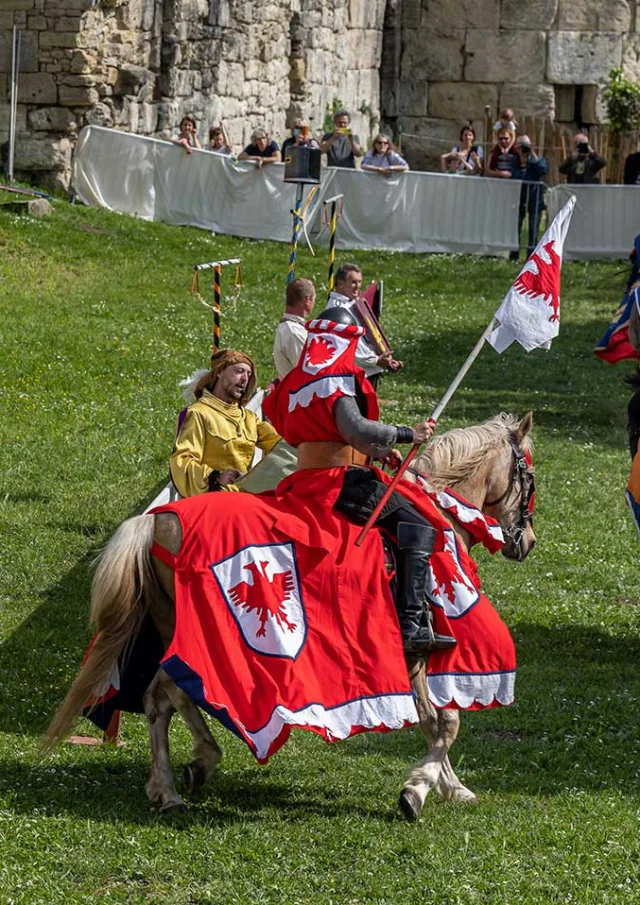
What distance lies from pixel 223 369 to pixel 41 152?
51.6ft

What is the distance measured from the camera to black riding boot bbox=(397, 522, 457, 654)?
673cm

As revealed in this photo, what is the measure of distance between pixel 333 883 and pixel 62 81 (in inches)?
773

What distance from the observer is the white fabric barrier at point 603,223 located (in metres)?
25.8

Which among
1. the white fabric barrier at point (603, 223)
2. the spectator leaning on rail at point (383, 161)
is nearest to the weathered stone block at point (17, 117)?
the spectator leaning on rail at point (383, 161)

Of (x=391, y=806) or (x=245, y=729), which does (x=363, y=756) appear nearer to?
(x=391, y=806)

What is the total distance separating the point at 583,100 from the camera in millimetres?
34938

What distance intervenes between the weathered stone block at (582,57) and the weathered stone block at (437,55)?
2.05 metres

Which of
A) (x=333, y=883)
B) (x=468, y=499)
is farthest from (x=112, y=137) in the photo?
(x=333, y=883)

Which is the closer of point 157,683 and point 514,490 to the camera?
point 157,683

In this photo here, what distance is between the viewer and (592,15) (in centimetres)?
3428

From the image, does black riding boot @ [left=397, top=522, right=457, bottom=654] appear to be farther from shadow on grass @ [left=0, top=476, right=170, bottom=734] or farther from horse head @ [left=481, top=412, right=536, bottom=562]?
shadow on grass @ [left=0, top=476, right=170, bottom=734]

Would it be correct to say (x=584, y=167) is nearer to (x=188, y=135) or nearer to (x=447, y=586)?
(x=188, y=135)

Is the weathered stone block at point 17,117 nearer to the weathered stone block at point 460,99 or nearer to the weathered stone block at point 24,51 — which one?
the weathered stone block at point 24,51

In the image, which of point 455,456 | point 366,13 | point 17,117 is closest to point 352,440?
point 455,456
